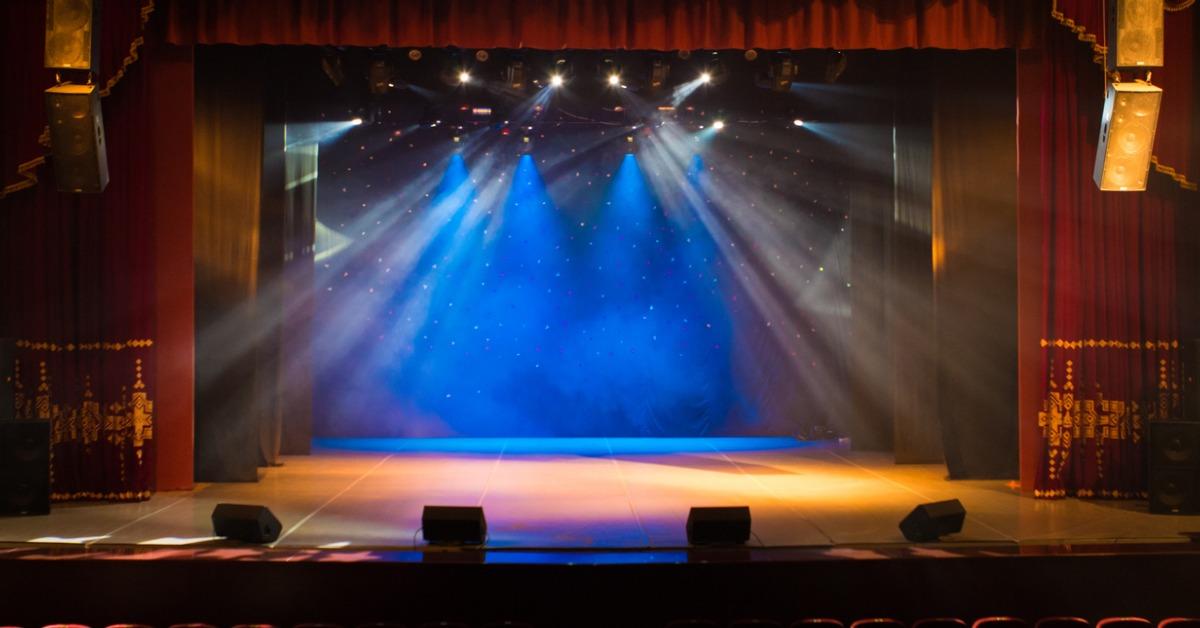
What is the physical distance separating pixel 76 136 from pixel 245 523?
2936mm

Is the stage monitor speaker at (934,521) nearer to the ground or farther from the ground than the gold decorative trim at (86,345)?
nearer to the ground

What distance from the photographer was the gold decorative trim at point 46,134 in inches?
318

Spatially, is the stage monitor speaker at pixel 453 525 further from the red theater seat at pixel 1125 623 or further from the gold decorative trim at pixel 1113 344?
the gold decorative trim at pixel 1113 344

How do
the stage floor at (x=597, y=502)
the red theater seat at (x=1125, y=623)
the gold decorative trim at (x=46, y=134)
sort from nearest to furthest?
the red theater seat at (x=1125, y=623)
the stage floor at (x=597, y=502)
the gold decorative trim at (x=46, y=134)

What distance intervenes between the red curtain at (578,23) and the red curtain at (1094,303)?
1.13 metres

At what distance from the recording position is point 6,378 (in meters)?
7.73

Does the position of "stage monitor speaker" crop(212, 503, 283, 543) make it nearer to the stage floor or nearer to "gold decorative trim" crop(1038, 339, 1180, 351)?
the stage floor

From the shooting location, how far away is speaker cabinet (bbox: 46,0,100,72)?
7383 millimetres

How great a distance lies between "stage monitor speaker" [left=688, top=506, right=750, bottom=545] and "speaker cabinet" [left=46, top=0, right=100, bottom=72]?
16.0ft

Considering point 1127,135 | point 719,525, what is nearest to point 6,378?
point 719,525

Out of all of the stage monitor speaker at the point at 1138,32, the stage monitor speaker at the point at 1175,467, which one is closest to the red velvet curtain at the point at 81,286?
the stage monitor speaker at the point at 1138,32

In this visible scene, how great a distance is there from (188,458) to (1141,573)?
21.8ft

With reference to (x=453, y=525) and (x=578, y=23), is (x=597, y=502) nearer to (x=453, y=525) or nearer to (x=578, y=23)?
(x=453, y=525)

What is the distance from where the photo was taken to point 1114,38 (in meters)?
7.54
